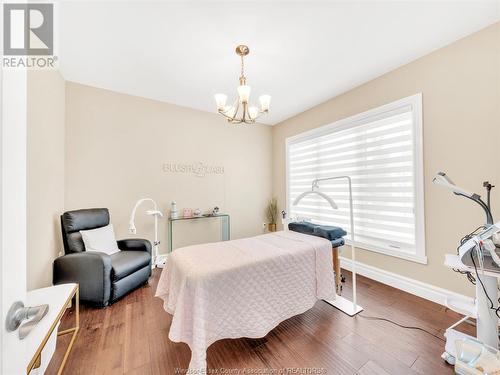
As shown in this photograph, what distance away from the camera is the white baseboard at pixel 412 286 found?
1978 millimetres

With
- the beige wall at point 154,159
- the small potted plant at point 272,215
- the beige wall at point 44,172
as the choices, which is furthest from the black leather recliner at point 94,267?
the small potted plant at point 272,215

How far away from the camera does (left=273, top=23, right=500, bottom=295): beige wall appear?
5.95ft

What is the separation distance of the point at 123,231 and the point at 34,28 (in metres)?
2.45

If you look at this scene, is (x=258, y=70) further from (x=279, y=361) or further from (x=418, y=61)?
(x=279, y=361)

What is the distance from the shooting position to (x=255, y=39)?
195 cm

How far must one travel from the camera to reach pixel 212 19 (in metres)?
1.74

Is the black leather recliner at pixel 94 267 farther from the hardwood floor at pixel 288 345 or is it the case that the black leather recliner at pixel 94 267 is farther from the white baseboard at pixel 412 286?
the white baseboard at pixel 412 286

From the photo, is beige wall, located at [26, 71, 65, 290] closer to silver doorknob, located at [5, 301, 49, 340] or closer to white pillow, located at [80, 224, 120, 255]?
white pillow, located at [80, 224, 120, 255]

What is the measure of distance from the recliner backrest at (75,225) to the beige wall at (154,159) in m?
0.42

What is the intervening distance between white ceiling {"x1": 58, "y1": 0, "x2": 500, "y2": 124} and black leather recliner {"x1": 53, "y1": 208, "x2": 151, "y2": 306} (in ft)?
6.18

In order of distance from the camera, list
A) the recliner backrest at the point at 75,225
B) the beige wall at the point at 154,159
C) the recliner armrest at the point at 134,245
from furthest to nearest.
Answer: the beige wall at the point at 154,159 < the recliner armrest at the point at 134,245 < the recliner backrest at the point at 75,225

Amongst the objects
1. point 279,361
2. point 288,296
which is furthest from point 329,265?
point 279,361

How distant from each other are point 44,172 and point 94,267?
1.12 metres

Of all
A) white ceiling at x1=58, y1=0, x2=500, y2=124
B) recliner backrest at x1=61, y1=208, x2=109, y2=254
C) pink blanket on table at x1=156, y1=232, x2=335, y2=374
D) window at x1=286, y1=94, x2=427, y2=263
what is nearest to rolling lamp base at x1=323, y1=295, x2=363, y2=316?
pink blanket on table at x1=156, y1=232, x2=335, y2=374
